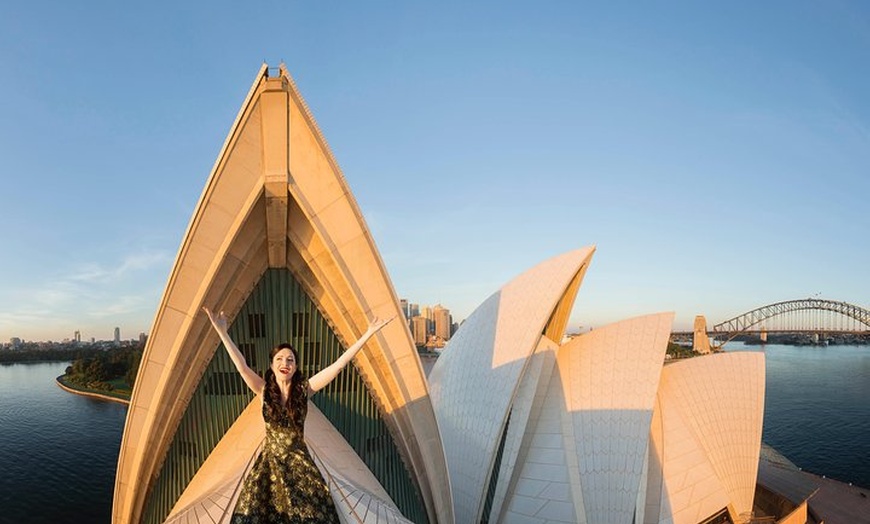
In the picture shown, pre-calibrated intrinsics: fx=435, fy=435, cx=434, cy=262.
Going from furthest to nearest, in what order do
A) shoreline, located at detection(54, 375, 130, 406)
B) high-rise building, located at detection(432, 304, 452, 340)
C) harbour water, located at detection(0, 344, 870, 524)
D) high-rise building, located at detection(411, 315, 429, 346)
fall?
high-rise building, located at detection(432, 304, 452, 340), high-rise building, located at detection(411, 315, 429, 346), shoreline, located at detection(54, 375, 130, 406), harbour water, located at detection(0, 344, 870, 524)

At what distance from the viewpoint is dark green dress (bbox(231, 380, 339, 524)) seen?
5.70 meters

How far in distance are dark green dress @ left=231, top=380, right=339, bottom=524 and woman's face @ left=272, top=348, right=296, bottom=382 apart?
0.72 metres

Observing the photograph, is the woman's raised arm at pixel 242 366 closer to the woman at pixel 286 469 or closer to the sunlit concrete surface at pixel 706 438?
the woman at pixel 286 469

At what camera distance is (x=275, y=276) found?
10.8 meters

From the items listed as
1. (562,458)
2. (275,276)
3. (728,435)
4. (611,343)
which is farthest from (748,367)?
(275,276)

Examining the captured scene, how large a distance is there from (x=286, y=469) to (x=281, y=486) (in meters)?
0.22

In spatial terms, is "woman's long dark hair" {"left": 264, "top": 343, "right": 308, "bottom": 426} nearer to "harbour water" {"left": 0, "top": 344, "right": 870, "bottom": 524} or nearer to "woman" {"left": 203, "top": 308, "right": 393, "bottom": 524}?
"woman" {"left": 203, "top": 308, "right": 393, "bottom": 524}

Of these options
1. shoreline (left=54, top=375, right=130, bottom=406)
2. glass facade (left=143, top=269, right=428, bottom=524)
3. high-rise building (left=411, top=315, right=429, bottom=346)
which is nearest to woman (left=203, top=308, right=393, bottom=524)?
glass facade (left=143, top=269, right=428, bottom=524)

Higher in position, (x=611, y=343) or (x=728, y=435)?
(x=611, y=343)

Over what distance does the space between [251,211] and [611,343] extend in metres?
14.2

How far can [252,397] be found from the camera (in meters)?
11.4

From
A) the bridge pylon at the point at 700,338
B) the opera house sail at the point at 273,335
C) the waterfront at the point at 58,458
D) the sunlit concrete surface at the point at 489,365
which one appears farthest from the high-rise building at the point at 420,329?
the opera house sail at the point at 273,335

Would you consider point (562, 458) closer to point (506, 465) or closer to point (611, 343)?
point (506, 465)

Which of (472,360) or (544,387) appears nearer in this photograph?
(544,387)
